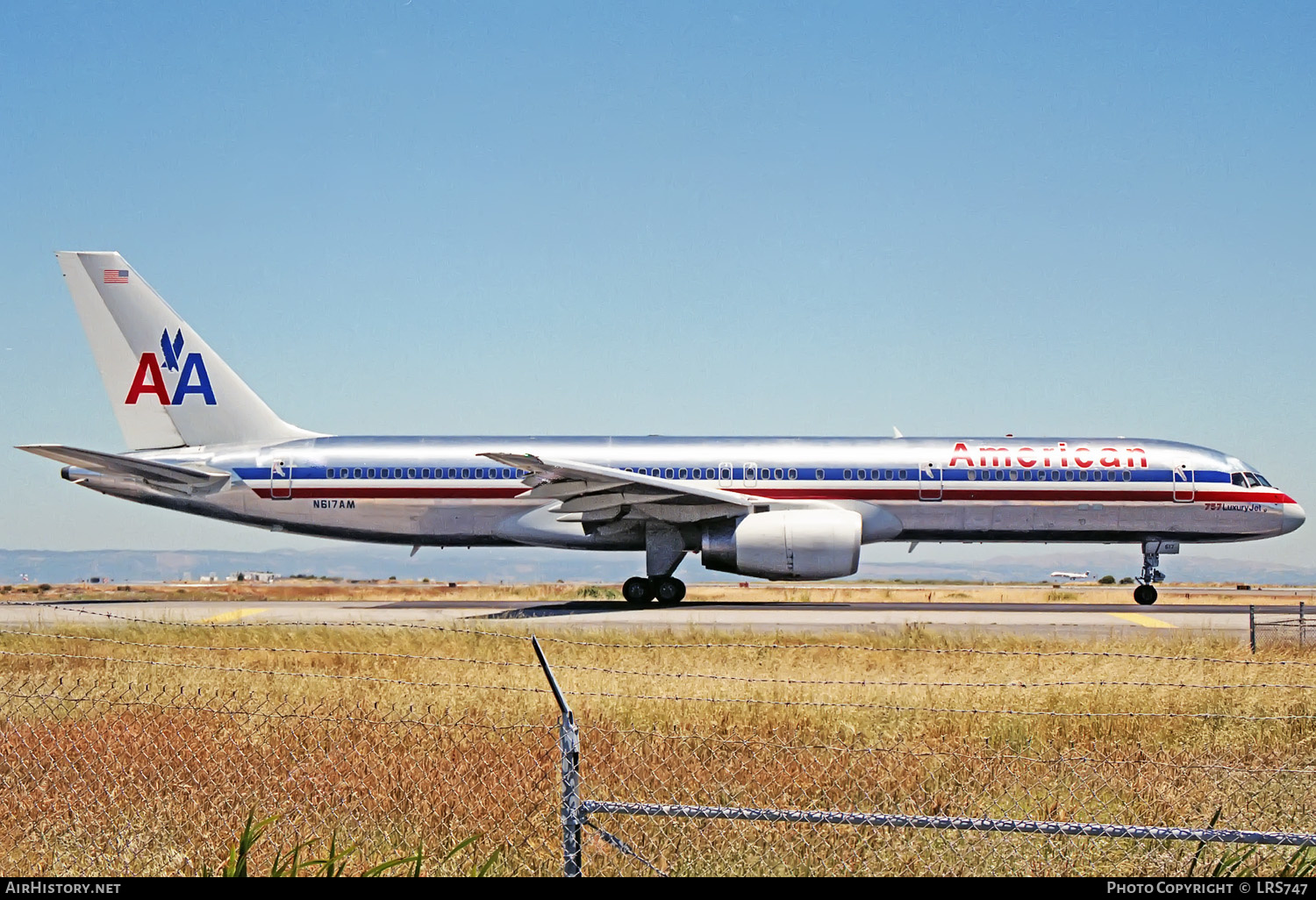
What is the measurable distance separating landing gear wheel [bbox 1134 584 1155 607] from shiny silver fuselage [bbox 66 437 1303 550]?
145cm

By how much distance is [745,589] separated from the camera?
133ft

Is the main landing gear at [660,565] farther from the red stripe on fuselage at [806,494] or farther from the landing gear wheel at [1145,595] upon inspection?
the landing gear wheel at [1145,595]

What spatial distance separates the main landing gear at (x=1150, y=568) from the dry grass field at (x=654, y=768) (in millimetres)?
15660

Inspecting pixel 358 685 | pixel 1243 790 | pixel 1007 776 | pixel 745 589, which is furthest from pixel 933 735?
pixel 745 589

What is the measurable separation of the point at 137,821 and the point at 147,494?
883 inches

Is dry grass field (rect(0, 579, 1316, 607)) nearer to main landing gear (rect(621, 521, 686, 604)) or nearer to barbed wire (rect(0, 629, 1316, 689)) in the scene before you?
main landing gear (rect(621, 521, 686, 604))

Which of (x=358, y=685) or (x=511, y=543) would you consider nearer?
(x=358, y=685)

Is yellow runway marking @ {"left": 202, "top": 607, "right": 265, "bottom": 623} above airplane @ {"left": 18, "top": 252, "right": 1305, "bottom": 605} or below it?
below

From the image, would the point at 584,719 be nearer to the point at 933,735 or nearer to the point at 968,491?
the point at 933,735

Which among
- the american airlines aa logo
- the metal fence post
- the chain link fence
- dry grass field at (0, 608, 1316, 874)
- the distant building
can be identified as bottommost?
the distant building

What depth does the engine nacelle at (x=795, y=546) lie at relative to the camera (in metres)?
25.2

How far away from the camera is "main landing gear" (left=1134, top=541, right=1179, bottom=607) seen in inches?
1139

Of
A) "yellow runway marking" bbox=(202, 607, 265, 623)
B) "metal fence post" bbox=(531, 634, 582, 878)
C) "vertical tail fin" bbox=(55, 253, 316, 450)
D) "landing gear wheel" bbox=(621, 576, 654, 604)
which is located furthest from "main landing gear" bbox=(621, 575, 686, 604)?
"metal fence post" bbox=(531, 634, 582, 878)

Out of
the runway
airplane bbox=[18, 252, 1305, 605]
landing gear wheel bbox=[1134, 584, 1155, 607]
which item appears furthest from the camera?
landing gear wheel bbox=[1134, 584, 1155, 607]
